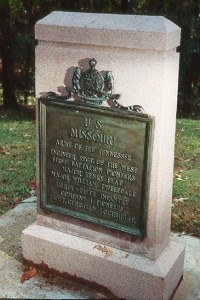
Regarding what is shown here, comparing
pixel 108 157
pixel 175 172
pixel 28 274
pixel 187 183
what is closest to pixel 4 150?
pixel 175 172

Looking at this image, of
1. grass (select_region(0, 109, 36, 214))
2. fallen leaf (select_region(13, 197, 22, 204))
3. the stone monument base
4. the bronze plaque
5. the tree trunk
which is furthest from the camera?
the tree trunk

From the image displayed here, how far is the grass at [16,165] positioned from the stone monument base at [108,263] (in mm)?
1376

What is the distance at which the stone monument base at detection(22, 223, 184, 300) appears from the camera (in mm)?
3576

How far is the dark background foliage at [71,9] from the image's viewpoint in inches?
533

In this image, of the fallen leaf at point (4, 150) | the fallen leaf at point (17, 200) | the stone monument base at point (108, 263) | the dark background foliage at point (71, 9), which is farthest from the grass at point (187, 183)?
the dark background foliage at point (71, 9)

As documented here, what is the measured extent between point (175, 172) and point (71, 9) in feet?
33.3

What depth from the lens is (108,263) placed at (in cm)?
369

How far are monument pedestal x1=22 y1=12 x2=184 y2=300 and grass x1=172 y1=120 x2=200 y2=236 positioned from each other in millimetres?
1093

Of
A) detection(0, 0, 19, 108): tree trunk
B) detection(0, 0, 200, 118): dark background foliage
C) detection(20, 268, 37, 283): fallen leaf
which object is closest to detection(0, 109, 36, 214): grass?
detection(20, 268, 37, 283): fallen leaf

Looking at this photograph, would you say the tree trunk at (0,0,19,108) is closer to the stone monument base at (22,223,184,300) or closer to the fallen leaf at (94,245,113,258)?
the stone monument base at (22,223,184,300)

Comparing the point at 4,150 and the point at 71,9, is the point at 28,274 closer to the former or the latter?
the point at 4,150

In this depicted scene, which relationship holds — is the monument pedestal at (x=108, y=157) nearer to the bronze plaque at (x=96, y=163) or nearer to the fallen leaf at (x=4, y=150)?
the bronze plaque at (x=96, y=163)

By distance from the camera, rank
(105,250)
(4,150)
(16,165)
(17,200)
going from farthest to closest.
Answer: (4,150)
(16,165)
(17,200)
(105,250)

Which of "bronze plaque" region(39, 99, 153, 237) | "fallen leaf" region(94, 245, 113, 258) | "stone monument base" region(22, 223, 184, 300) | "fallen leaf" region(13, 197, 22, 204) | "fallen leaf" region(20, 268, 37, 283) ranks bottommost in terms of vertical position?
"fallen leaf" region(13, 197, 22, 204)
